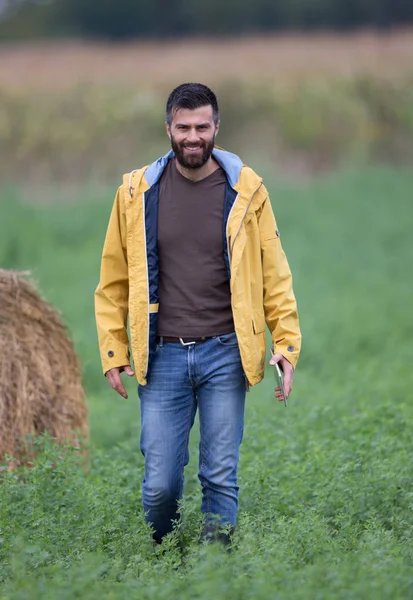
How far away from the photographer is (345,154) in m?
27.2

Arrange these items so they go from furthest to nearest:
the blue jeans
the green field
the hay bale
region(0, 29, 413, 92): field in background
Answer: region(0, 29, 413, 92): field in background → the hay bale → the blue jeans → the green field

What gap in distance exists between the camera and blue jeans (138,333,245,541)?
594 centimetres

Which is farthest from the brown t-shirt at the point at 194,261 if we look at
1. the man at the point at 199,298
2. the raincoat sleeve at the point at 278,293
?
the raincoat sleeve at the point at 278,293

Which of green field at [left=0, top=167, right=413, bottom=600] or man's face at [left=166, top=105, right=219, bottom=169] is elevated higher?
man's face at [left=166, top=105, right=219, bottom=169]

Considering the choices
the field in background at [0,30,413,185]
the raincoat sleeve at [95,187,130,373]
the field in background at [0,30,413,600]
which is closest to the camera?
the field in background at [0,30,413,600]

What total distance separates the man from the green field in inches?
18.2

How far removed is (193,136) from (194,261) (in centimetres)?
68

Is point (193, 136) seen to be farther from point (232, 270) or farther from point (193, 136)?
point (232, 270)

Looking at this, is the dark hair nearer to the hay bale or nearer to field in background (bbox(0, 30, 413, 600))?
field in background (bbox(0, 30, 413, 600))

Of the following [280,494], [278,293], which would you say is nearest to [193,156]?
[278,293]

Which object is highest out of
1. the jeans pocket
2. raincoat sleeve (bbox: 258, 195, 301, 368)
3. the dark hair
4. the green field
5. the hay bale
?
the dark hair

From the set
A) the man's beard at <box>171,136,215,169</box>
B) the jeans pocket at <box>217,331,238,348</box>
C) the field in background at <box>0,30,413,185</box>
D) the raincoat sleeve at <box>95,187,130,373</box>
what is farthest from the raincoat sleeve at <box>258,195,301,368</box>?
the field in background at <box>0,30,413,185</box>

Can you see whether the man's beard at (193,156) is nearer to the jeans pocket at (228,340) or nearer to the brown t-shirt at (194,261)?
the brown t-shirt at (194,261)

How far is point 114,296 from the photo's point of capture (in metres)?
6.14
